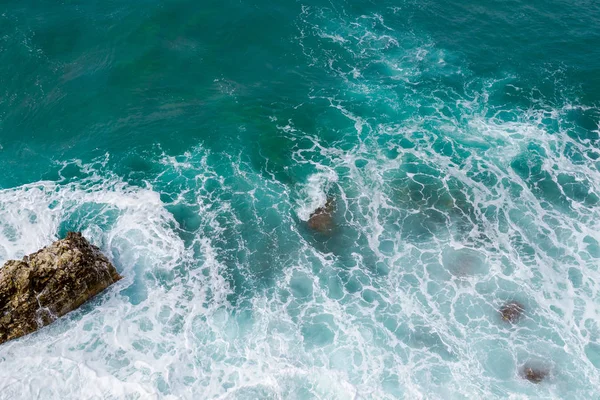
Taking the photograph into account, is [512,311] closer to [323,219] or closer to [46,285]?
[323,219]

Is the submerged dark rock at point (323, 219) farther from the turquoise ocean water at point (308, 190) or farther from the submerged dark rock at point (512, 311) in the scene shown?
the submerged dark rock at point (512, 311)

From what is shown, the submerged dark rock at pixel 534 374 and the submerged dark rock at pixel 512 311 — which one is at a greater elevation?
the submerged dark rock at pixel 512 311

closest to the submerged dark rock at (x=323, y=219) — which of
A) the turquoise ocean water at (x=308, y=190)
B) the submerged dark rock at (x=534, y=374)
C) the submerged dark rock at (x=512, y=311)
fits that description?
the turquoise ocean water at (x=308, y=190)

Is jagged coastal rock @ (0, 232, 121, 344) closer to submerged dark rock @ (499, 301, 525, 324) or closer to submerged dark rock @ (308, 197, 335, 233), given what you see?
submerged dark rock @ (308, 197, 335, 233)

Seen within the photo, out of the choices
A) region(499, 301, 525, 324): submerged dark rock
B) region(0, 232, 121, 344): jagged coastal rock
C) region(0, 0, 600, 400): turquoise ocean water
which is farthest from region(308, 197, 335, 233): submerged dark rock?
region(0, 232, 121, 344): jagged coastal rock

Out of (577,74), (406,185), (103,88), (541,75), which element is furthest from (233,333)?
(577,74)

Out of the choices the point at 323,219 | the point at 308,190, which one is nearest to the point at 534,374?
the point at 323,219

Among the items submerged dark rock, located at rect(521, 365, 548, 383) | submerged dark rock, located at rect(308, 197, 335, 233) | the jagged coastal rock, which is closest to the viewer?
submerged dark rock, located at rect(521, 365, 548, 383)
